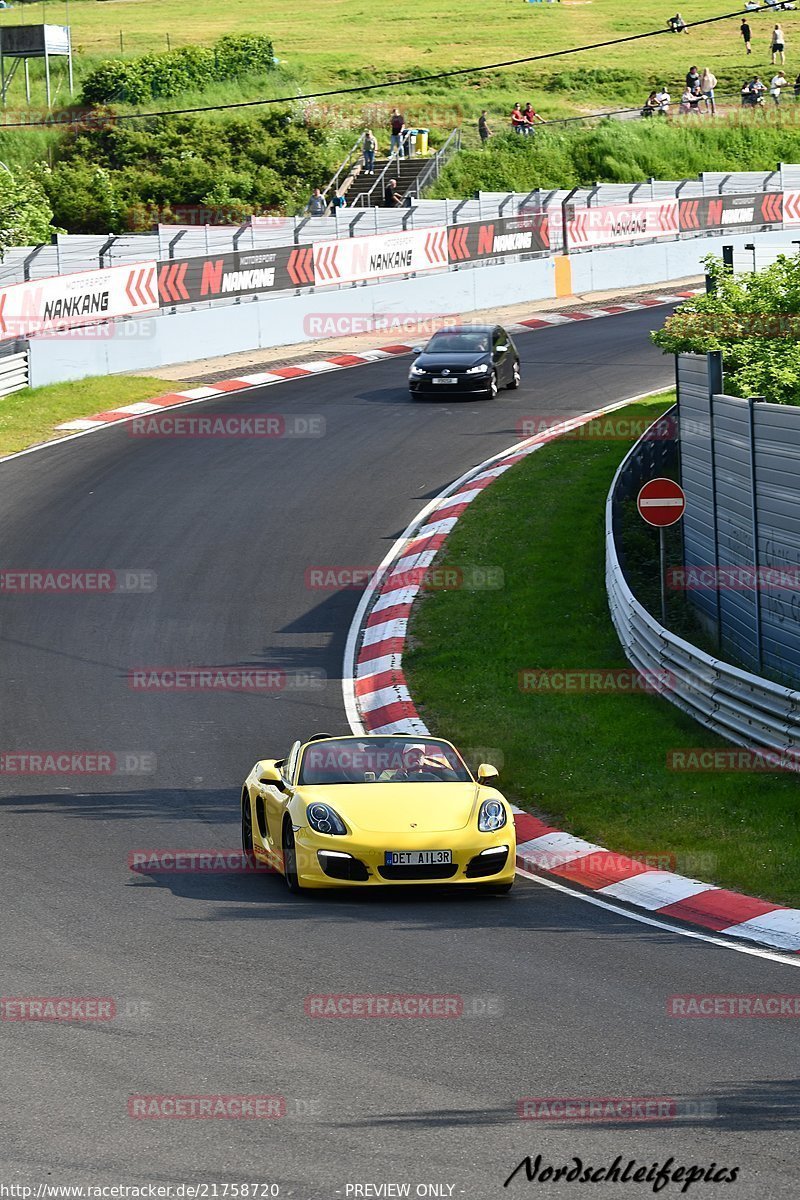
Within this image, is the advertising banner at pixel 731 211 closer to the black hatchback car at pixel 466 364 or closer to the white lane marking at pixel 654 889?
the black hatchback car at pixel 466 364

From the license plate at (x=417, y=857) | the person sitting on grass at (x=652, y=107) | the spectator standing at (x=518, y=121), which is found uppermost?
the person sitting on grass at (x=652, y=107)

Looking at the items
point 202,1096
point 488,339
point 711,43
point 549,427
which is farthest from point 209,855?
point 711,43

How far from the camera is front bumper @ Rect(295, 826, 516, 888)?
1209 cm

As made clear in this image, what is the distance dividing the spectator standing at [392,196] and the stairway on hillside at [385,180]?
0.57ft

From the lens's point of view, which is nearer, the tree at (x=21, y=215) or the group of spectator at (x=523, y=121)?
the tree at (x=21, y=215)

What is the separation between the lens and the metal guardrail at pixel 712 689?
14695 millimetres

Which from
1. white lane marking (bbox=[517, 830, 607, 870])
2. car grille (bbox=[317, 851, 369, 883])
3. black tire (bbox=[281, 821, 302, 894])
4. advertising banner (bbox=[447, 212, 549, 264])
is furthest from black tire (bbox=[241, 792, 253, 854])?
advertising banner (bbox=[447, 212, 549, 264])

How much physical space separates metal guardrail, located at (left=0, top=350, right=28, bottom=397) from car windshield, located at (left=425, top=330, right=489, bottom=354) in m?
7.82

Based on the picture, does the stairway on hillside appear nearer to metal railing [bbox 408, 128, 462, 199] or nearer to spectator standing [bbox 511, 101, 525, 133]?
metal railing [bbox 408, 128, 462, 199]

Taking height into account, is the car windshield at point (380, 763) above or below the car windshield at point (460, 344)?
below

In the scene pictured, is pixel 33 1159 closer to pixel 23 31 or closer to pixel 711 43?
pixel 23 31

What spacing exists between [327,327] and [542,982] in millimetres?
30648

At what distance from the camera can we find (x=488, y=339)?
3344 centimetres

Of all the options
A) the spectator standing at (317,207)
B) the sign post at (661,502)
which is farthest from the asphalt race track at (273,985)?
the spectator standing at (317,207)
